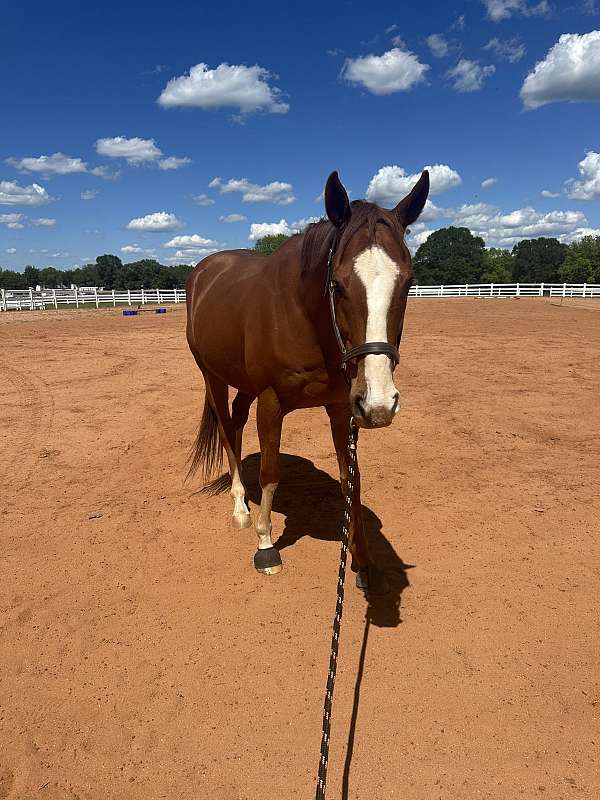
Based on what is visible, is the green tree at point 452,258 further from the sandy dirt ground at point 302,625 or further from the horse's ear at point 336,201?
the horse's ear at point 336,201

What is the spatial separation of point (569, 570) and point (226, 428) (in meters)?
3.27

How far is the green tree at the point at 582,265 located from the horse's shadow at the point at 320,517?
77.4 meters

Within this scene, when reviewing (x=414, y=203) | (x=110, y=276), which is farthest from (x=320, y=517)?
(x=110, y=276)

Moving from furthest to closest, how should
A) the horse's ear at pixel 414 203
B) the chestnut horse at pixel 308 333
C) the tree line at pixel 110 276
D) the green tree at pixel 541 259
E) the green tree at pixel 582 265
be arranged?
the tree line at pixel 110 276
the green tree at pixel 541 259
the green tree at pixel 582 265
the horse's ear at pixel 414 203
the chestnut horse at pixel 308 333

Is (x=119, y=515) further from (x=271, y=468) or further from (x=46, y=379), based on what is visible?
(x=46, y=379)

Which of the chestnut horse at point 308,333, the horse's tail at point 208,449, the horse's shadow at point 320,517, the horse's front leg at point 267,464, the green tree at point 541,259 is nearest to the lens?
the chestnut horse at point 308,333

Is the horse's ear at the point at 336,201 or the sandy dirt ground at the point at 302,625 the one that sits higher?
the horse's ear at the point at 336,201

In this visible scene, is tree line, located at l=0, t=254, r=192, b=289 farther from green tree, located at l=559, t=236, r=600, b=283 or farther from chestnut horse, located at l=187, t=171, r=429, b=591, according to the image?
chestnut horse, located at l=187, t=171, r=429, b=591

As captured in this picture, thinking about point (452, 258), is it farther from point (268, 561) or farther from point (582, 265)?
point (268, 561)

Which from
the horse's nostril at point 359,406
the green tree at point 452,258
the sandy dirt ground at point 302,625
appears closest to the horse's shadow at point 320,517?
the sandy dirt ground at point 302,625

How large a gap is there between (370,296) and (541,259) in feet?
295

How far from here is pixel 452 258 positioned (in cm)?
7469

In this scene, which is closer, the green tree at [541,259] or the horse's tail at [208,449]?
the horse's tail at [208,449]

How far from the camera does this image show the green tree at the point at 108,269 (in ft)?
313
